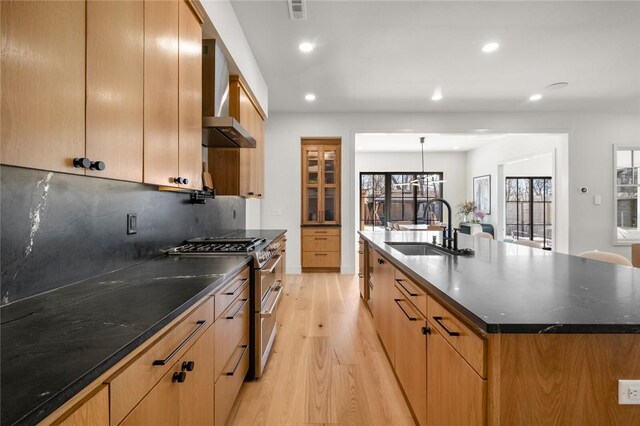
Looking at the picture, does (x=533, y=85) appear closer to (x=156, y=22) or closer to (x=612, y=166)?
(x=612, y=166)

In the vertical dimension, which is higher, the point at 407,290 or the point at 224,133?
the point at 224,133

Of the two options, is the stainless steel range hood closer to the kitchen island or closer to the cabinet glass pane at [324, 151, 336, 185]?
the kitchen island

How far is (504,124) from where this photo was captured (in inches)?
210

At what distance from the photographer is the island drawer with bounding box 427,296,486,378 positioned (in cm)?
91

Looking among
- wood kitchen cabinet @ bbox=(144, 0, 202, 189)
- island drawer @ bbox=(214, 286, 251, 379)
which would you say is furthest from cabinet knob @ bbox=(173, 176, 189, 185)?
island drawer @ bbox=(214, 286, 251, 379)

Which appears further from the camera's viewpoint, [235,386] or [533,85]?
[533,85]

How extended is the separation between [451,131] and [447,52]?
2.31 m

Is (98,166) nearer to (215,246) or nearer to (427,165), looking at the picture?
(215,246)

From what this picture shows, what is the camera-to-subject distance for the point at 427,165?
8867mm

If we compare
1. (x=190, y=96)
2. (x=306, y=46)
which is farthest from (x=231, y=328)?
(x=306, y=46)

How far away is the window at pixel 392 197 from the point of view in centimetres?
877

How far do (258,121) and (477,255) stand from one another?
110 inches

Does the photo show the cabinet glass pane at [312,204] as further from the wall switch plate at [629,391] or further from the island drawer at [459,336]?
the wall switch plate at [629,391]

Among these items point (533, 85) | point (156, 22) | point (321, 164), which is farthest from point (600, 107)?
point (156, 22)
